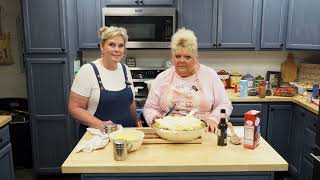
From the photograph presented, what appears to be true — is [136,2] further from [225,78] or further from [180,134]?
[180,134]

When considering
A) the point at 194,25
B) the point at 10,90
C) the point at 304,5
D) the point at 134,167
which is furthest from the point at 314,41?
the point at 10,90

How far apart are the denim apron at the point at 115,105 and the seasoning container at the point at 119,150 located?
0.64 m

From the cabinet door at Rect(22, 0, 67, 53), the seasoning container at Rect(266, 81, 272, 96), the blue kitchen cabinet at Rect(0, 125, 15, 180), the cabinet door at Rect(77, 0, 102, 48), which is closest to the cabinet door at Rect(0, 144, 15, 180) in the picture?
the blue kitchen cabinet at Rect(0, 125, 15, 180)

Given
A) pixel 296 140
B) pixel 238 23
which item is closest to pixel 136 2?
pixel 238 23

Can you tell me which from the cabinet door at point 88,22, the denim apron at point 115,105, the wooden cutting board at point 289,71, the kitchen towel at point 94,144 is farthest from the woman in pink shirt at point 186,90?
the wooden cutting board at point 289,71

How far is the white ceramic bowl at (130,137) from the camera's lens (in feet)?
5.38

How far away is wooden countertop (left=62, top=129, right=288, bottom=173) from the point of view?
1526 mm

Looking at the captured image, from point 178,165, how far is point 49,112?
6.90 ft

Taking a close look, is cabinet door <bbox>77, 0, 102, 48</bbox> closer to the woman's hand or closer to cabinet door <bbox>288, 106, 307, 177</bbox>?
the woman's hand

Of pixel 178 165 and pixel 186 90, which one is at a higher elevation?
pixel 186 90

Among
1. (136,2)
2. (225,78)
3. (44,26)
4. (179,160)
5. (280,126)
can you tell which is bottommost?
(280,126)

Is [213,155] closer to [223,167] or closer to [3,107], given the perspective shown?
[223,167]

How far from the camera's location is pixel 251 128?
5.60ft

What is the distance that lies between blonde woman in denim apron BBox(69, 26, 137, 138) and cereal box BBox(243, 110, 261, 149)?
2.85 feet
